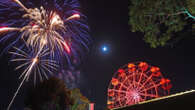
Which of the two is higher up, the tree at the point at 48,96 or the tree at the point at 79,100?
the tree at the point at 48,96

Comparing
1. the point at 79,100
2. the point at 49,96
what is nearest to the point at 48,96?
the point at 49,96

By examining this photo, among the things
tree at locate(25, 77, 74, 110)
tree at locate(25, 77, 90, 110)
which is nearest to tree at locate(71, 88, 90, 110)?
tree at locate(25, 77, 90, 110)

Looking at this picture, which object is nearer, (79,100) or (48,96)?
(48,96)

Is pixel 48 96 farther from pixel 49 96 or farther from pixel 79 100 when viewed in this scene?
pixel 79 100

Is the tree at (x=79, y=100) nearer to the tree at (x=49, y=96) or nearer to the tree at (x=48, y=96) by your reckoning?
the tree at (x=49, y=96)

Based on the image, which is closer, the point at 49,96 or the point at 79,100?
the point at 49,96

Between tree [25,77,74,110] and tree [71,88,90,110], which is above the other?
tree [25,77,74,110]

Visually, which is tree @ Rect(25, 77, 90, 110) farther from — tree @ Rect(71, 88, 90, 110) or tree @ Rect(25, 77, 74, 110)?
tree @ Rect(71, 88, 90, 110)

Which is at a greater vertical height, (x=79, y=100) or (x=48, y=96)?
(x=48, y=96)

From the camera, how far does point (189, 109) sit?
6863mm

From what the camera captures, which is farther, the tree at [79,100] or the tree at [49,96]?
the tree at [79,100]

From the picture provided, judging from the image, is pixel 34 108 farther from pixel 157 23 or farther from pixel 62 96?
pixel 157 23

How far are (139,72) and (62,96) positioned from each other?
16.1 m

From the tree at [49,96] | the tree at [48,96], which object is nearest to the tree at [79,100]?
the tree at [49,96]
